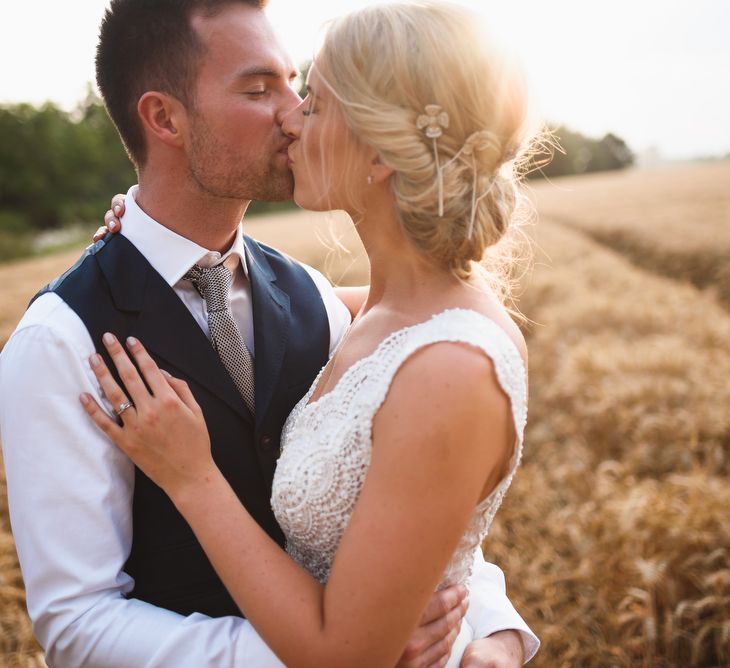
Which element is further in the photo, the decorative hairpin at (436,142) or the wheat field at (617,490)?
the wheat field at (617,490)

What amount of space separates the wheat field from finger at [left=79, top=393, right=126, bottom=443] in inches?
34.8

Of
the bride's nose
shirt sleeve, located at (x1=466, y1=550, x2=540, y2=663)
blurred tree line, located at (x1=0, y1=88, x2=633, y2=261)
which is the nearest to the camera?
shirt sleeve, located at (x1=466, y1=550, x2=540, y2=663)

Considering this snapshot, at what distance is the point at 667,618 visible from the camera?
11.4ft

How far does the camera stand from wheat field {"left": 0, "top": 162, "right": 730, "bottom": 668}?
351cm

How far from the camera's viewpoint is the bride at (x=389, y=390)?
1.54 metres

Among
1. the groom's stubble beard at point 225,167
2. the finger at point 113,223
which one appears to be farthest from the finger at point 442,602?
the finger at point 113,223

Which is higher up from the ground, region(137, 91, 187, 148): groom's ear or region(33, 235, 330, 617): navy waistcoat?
region(137, 91, 187, 148): groom's ear

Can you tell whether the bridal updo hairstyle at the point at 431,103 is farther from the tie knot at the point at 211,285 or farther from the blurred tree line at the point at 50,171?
the blurred tree line at the point at 50,171

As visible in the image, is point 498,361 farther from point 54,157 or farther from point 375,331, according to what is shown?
point 54,157

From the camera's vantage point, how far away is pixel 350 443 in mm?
1741

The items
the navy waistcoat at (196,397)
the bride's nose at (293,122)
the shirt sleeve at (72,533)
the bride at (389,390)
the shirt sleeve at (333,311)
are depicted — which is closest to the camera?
the bride at (389,390)

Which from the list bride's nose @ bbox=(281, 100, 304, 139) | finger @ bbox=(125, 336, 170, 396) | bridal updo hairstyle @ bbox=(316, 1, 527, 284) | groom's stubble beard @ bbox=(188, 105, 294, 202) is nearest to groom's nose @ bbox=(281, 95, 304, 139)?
bride's nose @ bbox=(281, 100, 304, 139)

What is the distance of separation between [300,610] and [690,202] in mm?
27911

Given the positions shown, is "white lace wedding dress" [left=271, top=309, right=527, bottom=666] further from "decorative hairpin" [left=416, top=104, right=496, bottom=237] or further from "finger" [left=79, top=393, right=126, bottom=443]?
"finger" [left=79, top=393, right=126, bottom=443]
